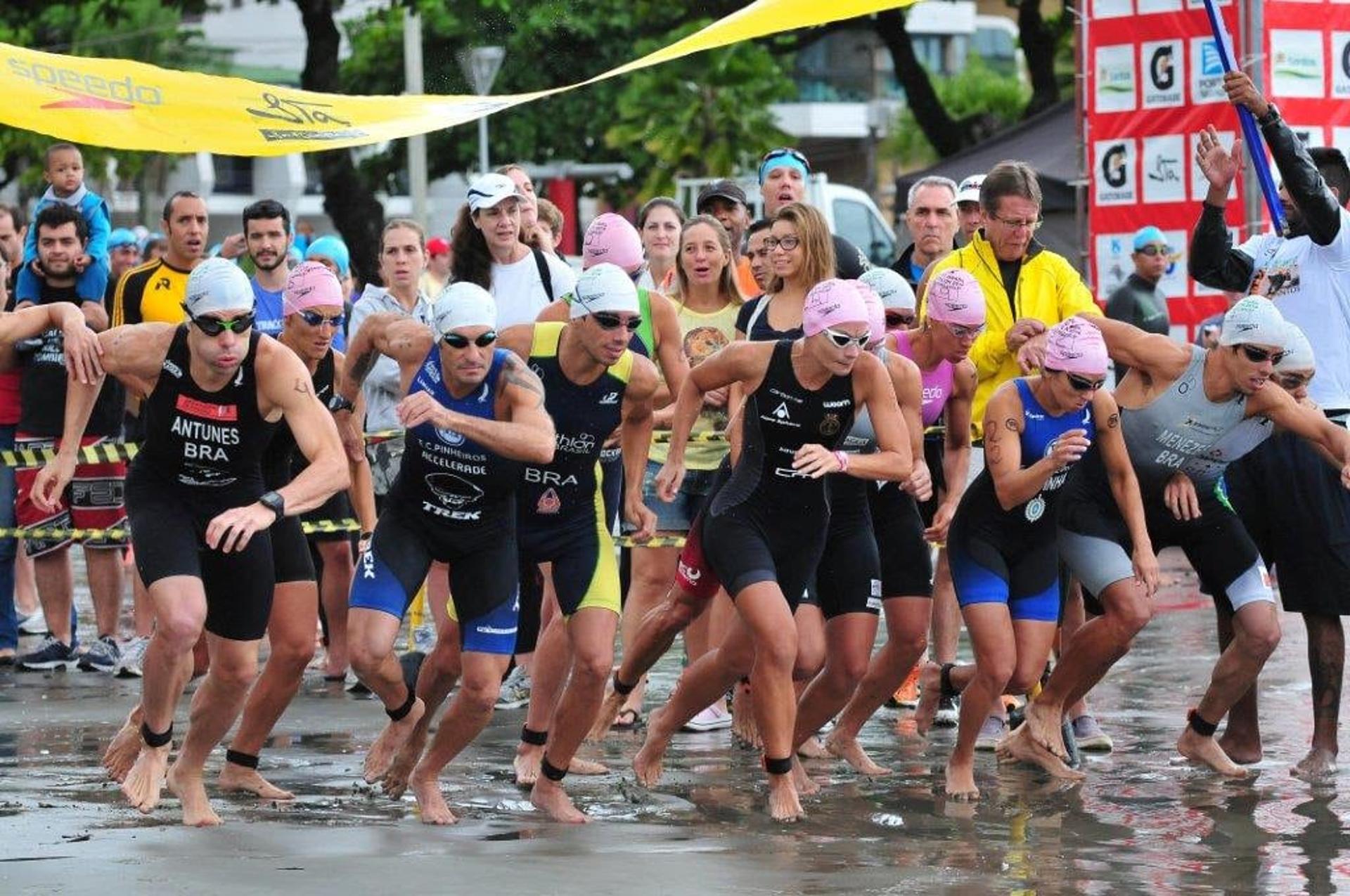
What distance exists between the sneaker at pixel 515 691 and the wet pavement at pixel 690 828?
1.39 feet

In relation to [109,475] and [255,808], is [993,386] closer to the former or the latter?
[255,808]

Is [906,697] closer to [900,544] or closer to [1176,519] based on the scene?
[900,544]

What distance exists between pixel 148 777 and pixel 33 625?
6.07 metres

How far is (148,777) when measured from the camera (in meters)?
7.79

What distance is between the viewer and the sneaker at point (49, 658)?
11797 mm

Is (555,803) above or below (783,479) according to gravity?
below

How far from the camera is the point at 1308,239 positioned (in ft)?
30.9

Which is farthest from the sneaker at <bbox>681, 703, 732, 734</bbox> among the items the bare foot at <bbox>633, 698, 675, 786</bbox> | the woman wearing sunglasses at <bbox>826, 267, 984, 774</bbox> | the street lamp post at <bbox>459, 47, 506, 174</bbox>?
the street lamp post at <bbox>459, 47, 506, 174</bbox>

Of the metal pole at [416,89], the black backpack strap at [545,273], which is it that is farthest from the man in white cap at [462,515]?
the metal pole at [416,89]

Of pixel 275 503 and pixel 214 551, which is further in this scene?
pixel 214 551

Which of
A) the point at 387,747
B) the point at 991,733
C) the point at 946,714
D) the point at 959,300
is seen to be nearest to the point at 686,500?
the point at 946,714

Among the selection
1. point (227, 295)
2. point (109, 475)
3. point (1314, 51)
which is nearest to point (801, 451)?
point (227, 295)

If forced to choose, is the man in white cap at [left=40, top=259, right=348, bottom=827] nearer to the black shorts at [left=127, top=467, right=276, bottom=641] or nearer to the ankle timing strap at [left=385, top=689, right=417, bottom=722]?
the black shorts at [left=127, top=467, right=276, bottom=641]

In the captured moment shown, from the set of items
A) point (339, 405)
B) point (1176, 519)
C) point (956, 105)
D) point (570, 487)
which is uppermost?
point (956, 105)
